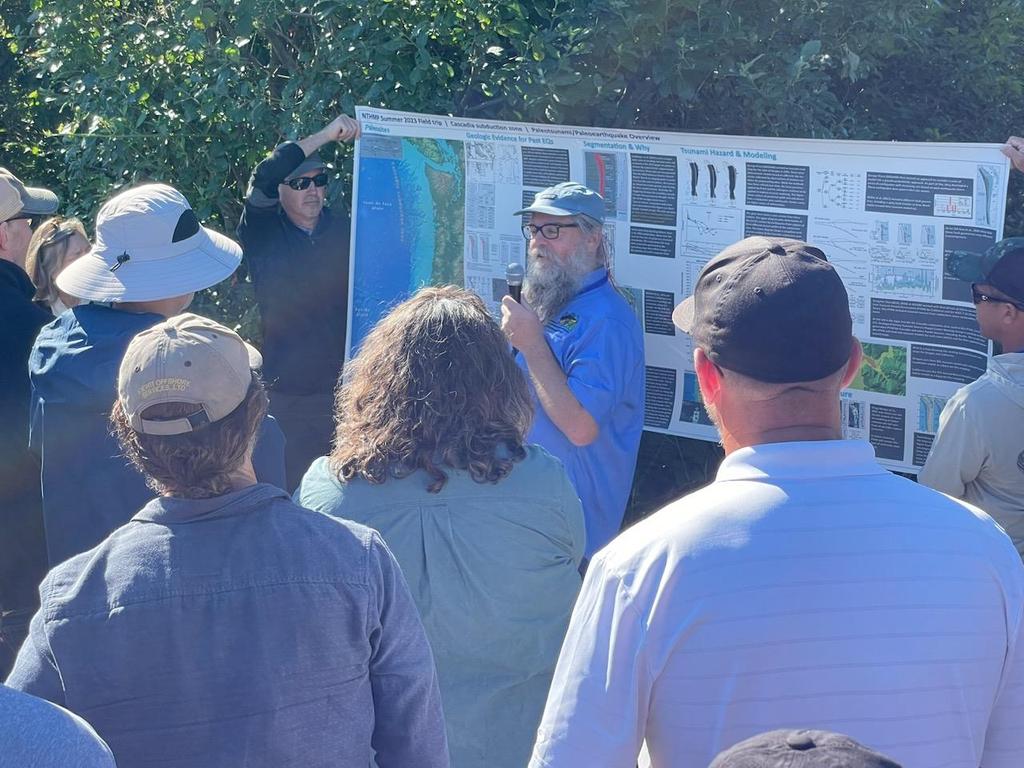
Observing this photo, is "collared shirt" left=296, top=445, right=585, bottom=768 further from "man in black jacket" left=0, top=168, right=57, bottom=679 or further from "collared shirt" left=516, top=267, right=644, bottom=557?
"man in black jacket" left=0, top=168, right=57, bottom=679

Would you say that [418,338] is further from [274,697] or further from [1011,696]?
[1011,696]

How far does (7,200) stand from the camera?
13.5ft

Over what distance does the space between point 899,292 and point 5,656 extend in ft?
10.6

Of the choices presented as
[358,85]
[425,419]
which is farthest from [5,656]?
[358,85]

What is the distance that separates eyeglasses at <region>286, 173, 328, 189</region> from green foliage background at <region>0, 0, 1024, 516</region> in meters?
0.40

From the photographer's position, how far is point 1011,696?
1.61 metres

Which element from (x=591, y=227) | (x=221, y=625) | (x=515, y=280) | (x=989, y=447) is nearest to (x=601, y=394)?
(x=515, y=280)

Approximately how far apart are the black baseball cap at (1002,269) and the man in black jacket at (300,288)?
244cm

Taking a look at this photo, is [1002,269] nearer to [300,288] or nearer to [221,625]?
[221,625]

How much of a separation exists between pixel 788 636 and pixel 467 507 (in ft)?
3.07

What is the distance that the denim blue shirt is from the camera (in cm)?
183

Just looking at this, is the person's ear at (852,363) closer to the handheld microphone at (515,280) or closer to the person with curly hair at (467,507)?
the person with curly hair at (467,507)

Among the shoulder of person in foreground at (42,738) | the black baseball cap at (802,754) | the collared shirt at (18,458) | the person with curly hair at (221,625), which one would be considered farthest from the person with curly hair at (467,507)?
the collared shirt at (18,458)

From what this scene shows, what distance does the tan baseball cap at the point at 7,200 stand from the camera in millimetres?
4105
